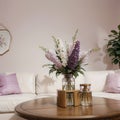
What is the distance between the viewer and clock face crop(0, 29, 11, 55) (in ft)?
12.9

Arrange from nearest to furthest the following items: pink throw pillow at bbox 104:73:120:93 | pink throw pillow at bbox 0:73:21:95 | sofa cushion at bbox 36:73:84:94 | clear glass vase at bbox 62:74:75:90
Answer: clear glass vase at bbox 62:74:75:90, pink throw pillow at bbox 0:73:21:95, pink throw pillow at bbox 104:73:120:93, sofa cushion at bbox 36:73:84:94

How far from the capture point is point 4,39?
13.0ft

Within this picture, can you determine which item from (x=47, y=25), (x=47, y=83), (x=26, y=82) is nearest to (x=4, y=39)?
(x=47, y=25)

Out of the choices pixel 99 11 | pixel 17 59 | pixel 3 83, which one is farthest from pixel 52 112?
pixel 99 11

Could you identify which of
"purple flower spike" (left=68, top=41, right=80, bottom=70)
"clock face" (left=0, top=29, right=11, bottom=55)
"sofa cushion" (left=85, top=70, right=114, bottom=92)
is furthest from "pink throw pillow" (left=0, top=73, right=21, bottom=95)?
"purple flower spike" (left=68, top=41, right=80, bottom=70)

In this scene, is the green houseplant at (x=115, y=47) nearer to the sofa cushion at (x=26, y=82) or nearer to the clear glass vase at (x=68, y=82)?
the sofa cushion at (x=26, y=82)

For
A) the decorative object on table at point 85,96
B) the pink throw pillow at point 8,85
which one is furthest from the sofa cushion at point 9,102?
the decorative object on table at point 85,96

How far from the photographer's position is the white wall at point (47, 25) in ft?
13.0

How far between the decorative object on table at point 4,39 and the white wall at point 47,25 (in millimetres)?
73

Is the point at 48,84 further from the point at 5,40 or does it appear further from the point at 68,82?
the point at 68,82

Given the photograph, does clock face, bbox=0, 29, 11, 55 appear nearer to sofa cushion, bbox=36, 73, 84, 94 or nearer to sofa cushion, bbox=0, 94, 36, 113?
sofa cushion, bbox=36, 73, 84, 94

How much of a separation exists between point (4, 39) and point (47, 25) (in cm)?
84

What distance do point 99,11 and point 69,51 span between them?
8.60ft

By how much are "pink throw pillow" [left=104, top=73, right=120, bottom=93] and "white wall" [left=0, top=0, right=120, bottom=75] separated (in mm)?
763
